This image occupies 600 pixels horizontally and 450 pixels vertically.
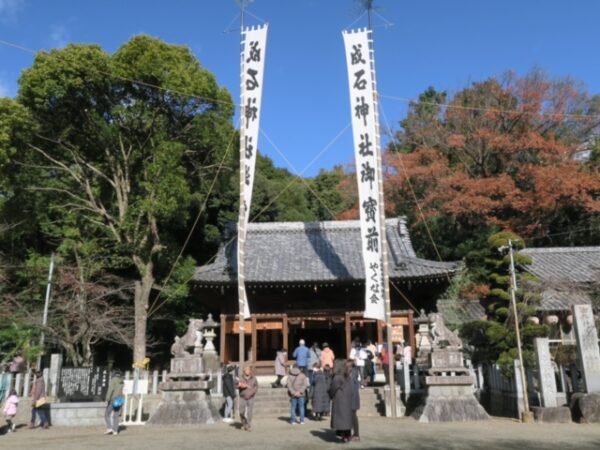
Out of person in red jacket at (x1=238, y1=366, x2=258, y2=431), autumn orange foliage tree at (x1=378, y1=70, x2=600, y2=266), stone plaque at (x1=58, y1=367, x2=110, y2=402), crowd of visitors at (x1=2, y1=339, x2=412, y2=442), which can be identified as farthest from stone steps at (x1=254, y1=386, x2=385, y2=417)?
autumn orange foliage tree at (x1=378, y1=70, x2=600, y2=266)

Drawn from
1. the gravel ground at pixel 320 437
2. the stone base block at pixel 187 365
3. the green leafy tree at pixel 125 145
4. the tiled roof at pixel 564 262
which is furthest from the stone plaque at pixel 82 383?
the tiled roof at pixel 564 262

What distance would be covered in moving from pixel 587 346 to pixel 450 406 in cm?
311

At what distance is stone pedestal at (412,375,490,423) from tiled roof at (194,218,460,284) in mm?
5848

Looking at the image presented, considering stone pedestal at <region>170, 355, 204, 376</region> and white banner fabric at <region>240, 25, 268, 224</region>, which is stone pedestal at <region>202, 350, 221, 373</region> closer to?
stone pedestal at <region>170, 355, 204, 376</region>

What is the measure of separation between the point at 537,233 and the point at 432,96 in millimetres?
15708

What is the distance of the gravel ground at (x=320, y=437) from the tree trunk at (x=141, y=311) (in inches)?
Answer: 275

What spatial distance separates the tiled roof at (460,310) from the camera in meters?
19.5

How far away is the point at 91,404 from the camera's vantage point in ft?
35.8

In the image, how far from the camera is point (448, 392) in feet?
34.2

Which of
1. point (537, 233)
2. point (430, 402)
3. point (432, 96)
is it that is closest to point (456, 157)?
point (537, 233)

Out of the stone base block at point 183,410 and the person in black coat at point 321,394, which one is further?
the person in black coat at point 321,394

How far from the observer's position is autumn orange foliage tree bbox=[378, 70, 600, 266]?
77.6 feet

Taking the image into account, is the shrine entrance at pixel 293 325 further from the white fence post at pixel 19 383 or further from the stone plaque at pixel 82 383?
the white fence post at pixel 19 383

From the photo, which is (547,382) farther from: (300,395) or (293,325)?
(293,325)
